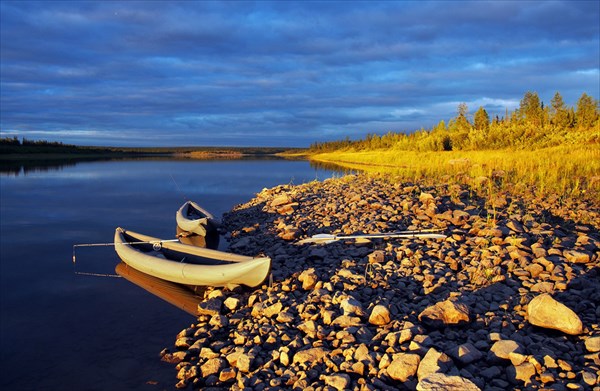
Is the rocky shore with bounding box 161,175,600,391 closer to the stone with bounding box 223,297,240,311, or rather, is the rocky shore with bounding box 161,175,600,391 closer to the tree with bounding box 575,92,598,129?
the stone with bounding box 223,297,240,311

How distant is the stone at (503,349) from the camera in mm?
4977

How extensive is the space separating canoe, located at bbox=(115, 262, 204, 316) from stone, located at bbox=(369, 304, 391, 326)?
415cm

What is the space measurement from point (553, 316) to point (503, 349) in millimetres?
1136

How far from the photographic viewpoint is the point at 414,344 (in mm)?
5395

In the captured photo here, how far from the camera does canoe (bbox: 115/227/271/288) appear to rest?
8445 mm

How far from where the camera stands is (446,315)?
602 cm

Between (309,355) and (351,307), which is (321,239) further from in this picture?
(309,355)

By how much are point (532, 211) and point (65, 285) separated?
13.2 m

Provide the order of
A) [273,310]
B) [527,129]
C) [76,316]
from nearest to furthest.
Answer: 1. [273,310]
2. [76,316]
3. [527,129]

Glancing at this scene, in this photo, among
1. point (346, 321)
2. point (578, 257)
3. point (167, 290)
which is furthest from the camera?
point (167, 290)

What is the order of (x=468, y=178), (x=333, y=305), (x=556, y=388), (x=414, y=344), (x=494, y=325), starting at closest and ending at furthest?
(x=556, y=388) → (x=414, y=344) → (x=494, y=325) → (x=333, y=305) → (x=468, y=178)

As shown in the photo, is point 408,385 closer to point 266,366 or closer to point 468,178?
point 266,366

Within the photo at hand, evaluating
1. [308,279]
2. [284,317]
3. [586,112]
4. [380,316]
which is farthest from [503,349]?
[586,112]

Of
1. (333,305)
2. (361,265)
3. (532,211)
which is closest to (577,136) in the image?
(532,211)
